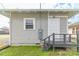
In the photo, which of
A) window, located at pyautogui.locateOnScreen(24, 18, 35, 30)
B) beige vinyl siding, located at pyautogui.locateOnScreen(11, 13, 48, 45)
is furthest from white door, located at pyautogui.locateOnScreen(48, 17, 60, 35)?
window, located at pyautogui.locateOnScreen(24, 18, 35, 30)

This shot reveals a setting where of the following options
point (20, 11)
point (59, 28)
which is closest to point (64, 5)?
point (59, 28)

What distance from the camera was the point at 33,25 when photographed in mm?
17750

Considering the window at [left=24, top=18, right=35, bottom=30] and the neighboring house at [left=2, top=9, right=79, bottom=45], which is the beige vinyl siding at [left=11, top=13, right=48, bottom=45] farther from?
the window at [left=24, top=18, right=35, bottom=30]

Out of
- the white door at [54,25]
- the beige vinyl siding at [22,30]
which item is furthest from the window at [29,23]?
the white door at [54,25]

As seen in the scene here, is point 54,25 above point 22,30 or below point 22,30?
above

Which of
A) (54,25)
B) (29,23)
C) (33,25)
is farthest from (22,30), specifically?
(54,25)

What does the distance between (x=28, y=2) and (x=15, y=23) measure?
8.58 ft

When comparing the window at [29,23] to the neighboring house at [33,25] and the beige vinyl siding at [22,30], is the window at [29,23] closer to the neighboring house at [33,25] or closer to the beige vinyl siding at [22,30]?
the neighboring house at [33,25]

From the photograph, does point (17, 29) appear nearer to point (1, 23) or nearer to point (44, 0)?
point (44, 0)

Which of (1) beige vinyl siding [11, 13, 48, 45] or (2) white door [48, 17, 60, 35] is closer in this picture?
(2) white door [48, 17, 60, 35]

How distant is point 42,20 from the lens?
17.7 m

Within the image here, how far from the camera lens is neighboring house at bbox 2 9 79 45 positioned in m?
17.6

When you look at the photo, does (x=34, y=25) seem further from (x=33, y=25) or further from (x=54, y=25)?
(x=54, y=25)

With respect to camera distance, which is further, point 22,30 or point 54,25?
point 22,30
